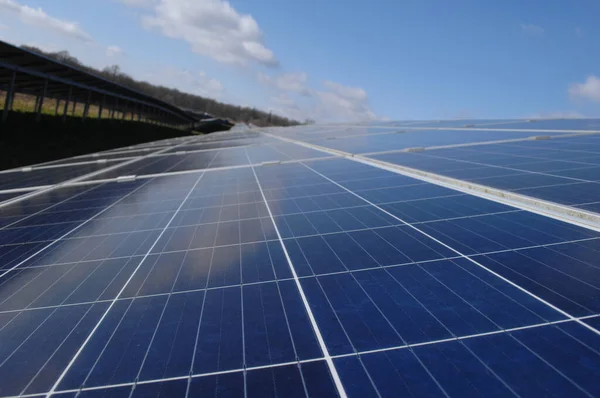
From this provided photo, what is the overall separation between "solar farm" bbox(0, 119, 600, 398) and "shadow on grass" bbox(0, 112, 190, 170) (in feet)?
92.7

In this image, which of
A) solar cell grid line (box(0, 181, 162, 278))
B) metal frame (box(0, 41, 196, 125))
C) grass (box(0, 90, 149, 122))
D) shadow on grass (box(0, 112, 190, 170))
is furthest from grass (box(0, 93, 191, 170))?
solar cell grid line (box(0, 181, 162, 278))

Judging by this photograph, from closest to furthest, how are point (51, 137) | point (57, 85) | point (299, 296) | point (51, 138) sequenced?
point (299, 296), point (51, 138), point (51, 137), point (57, 85)

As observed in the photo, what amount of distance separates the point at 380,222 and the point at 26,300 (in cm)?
678

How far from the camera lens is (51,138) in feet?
134

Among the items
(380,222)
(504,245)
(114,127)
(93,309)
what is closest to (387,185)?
(380,222)

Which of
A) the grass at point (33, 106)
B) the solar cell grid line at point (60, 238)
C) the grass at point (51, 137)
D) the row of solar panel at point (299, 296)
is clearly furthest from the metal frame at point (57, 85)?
the row of solar panel at point (299, 296)

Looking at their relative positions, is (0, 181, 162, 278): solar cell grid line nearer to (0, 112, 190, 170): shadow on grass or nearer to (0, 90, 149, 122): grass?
(0, 112, 190, 170): shadow on grass

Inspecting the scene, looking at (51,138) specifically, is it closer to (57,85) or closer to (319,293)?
(57,85)

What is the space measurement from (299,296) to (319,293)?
30 cm

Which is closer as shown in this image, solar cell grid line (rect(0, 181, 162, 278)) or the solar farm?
the solar farm

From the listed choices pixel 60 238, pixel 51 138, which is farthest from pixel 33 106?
pixel 60 238

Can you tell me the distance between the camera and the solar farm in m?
3.90

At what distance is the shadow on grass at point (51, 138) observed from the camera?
3431 cm

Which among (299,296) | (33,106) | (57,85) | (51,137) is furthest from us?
(33,106)
